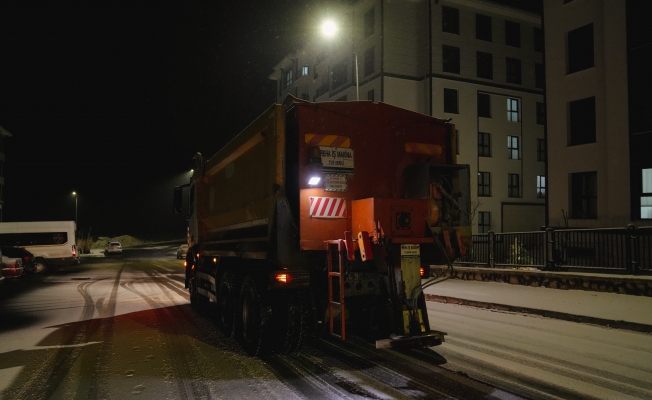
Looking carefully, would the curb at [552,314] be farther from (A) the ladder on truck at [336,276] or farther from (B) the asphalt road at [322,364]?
(A) the ladder on truck at [336,276]

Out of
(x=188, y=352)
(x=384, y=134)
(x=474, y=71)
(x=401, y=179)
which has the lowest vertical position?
(x=188, y=352)

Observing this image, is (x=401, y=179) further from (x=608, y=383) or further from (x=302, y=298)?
(x=608, y=383)

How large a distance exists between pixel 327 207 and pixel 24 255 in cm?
2138

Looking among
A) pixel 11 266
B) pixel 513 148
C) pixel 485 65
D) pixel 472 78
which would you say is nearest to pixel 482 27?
pixel 485 65

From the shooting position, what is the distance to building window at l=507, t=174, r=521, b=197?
38781 millimetres

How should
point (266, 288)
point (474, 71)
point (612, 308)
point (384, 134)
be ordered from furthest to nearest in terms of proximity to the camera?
point (474, 71) → point (612, 308) → point (384, 134) → point (266, 288)

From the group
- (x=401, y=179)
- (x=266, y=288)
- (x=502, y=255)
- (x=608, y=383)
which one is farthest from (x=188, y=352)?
(x=502, y=255)

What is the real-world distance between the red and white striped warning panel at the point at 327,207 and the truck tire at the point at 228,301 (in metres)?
2.32

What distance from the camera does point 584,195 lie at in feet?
68.9

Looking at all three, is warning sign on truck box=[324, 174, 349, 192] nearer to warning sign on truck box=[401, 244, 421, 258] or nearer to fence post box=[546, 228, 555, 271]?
warning sign on truck box=[401, 244, 421, 258]

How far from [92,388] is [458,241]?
4770mm

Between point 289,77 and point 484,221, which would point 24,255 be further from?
point 289,77

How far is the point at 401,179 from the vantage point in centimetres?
712

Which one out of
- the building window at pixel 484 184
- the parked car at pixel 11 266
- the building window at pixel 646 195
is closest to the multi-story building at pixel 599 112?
the building window at pixel 646 195
